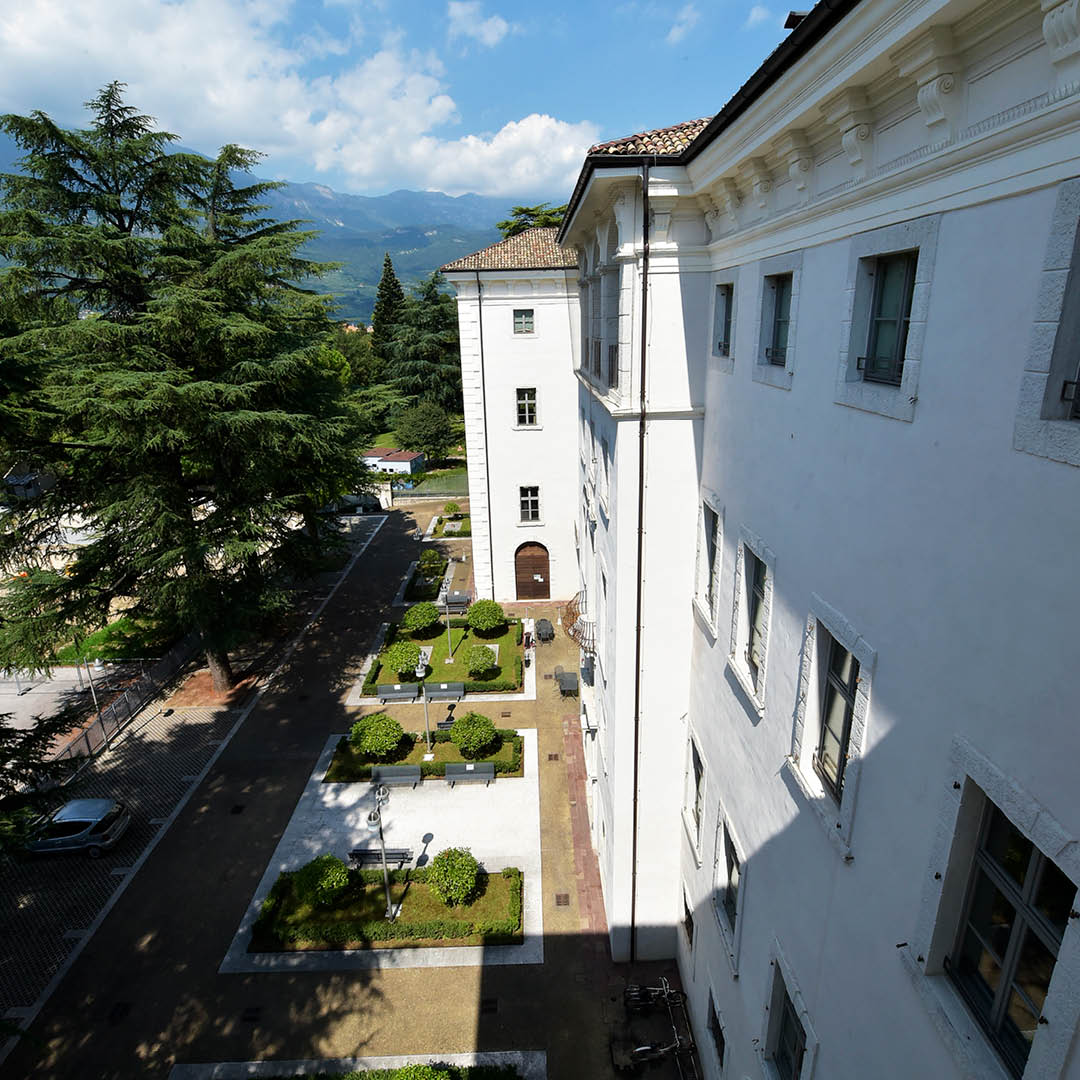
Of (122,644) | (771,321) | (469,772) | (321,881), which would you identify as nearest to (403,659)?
(469,772)

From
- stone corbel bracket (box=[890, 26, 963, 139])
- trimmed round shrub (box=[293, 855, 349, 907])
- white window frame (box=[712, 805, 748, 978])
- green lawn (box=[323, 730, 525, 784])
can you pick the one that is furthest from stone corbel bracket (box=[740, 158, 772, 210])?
green lawn (box=[323, 730, 525, 784])

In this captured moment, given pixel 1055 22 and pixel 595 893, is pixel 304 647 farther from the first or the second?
pixel 1055 22

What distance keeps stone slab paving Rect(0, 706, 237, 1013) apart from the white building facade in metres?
11.9

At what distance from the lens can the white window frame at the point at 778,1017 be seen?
6125 mm

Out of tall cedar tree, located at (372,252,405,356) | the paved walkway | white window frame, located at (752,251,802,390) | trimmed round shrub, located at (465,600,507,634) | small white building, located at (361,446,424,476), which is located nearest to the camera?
white window frame, located at (752,251,802,390)

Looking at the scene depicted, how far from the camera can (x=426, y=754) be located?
19391mm

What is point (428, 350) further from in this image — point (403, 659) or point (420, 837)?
point (420, 837)

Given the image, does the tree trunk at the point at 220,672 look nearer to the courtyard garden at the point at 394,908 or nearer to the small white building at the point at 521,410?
the courtyard garden at the point at 394,908

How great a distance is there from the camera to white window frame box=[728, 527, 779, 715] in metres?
7.29

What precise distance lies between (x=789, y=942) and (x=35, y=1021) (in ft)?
47.1

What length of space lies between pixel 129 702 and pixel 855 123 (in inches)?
977

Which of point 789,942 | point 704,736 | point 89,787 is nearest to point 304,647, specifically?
point 89,787

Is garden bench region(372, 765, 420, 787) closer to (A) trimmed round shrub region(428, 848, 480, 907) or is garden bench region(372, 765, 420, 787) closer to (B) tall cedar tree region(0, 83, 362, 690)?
(A) trimmed round shrub region(428, 848, 480, 907)

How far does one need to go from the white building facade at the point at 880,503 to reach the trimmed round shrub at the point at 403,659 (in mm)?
14061
